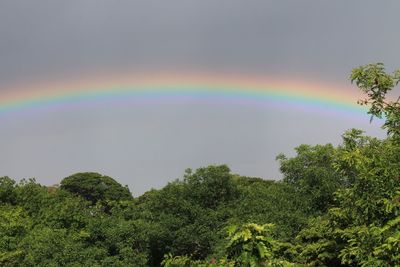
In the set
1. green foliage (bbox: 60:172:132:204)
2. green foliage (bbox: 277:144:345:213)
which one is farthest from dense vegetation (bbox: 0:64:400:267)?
green foliage (bbox: 60:172:132:204)

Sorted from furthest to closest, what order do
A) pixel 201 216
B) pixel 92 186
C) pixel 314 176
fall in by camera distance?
pixel 92 186 → pixel 314 176 → pixel 201 216

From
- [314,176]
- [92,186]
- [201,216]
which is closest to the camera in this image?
[201,216]

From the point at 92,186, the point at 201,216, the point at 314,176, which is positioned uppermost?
the point at 92,186

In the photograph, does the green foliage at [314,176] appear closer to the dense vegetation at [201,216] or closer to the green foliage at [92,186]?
the dense vegetation at [201,216]

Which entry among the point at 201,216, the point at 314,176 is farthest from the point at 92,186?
the point at 314,176

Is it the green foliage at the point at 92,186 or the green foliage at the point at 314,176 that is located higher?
the green foliage at the point at 92,186

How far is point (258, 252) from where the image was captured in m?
5.85

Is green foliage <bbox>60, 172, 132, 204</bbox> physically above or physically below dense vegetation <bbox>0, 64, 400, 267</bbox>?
above

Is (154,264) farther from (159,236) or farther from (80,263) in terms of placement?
(80,263)

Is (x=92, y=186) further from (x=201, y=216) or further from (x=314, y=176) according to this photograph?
(x=314, y=176)

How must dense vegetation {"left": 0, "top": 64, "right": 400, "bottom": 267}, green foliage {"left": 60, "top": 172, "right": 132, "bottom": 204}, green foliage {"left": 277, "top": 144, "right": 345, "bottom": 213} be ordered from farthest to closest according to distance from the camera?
green foliage {"left": 60, "top": 172, "right": 132, "bottom": 204} < green foliage {"left": 277, "top": 144, "right": 345, "bottom": 213} < dense vegetation {"left": 0, "top": 64, "right": 400, "bottom": 267}

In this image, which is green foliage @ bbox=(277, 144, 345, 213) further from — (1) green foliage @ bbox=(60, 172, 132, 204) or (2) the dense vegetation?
(1) green foliage @ bbox=(60, 172, 132, 204)

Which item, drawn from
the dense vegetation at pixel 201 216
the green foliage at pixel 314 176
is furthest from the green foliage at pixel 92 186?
the green foliage at pixel 314 176

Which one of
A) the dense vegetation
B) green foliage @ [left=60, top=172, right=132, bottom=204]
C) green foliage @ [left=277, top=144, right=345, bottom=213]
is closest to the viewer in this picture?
the dense vegetation
